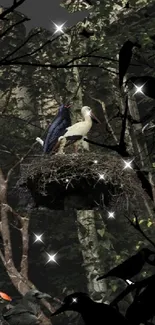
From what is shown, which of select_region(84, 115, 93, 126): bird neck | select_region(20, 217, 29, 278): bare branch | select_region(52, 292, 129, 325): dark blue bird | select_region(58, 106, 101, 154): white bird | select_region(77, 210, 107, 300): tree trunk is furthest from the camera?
select_region(77, 210, 107, 300): tree trunk

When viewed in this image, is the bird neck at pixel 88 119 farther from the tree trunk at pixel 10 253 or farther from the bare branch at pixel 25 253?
the bare branch at pixel 25 253

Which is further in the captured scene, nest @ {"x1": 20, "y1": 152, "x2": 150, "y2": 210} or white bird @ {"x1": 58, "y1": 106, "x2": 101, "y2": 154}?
white bird @ {"x1": 58, "y1": 106, "x2": 101, "y2": 154}

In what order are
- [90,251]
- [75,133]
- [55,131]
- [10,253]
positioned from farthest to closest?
1. [90,251]
2. [10,253]
3. [55,131]
4. [75,133]

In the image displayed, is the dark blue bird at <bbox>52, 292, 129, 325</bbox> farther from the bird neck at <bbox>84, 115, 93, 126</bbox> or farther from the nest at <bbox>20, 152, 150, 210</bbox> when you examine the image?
the bird neck at <bbox>84, 115, 93, 126</bbox>

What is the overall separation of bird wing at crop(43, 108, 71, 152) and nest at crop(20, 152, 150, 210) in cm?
27

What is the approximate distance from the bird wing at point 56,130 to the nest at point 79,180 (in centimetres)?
27

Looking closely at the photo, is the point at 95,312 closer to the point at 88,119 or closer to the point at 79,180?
the point at 79,180

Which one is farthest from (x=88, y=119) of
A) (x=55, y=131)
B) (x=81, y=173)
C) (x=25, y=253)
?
(x=25, y=253)

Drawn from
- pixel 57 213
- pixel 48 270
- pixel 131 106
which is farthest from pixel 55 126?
pixel 48 270

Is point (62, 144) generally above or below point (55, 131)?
below

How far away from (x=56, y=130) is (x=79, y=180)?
27.8 inches

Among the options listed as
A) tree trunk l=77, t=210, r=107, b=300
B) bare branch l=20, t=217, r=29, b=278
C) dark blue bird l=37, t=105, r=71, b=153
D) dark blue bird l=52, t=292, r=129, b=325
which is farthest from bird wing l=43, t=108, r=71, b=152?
dark blue bird l=52, t=292, r=129, b=325

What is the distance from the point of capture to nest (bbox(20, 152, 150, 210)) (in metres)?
3.79

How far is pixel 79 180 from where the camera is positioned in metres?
3.77
